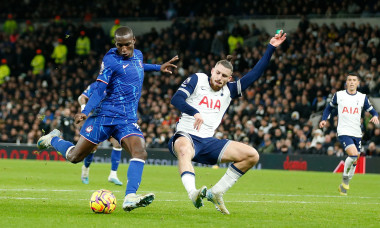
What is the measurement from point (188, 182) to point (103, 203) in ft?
3.56

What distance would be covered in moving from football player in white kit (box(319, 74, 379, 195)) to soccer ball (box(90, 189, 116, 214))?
7177 mm

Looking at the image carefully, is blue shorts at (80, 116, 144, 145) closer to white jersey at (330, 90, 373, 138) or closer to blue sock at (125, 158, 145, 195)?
blue sock at (125, 158, 145, 195)

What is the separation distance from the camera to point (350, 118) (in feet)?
51.1

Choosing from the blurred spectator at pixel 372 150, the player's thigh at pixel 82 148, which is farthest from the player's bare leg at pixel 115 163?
the blurred spectator at pixel 372 150

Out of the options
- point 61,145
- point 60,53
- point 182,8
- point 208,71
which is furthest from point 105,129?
point 182,8

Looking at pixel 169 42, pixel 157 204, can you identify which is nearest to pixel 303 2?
pixel 169 42

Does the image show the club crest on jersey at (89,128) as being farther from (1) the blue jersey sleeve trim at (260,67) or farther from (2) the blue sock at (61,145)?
(1) the blue jersey sleeve trim at (260,67)

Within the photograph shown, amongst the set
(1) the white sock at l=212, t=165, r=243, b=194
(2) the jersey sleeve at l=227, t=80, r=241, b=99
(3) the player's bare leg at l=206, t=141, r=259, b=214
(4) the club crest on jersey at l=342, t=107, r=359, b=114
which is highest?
(2) the jersey sleeve at l=227, t=80, r=241, b=99

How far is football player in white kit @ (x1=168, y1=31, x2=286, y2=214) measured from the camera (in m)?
9.15

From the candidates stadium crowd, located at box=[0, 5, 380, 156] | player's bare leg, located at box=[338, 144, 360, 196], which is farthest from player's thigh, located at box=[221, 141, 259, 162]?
stadium crowd, located at box=[0, 5, 380, 156]

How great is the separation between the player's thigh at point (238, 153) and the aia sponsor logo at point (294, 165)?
15.6 metres

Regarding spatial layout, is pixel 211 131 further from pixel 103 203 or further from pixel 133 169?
pixel 103 203

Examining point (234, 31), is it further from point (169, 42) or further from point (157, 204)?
point (157, 204)

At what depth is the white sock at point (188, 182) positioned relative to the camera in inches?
348
